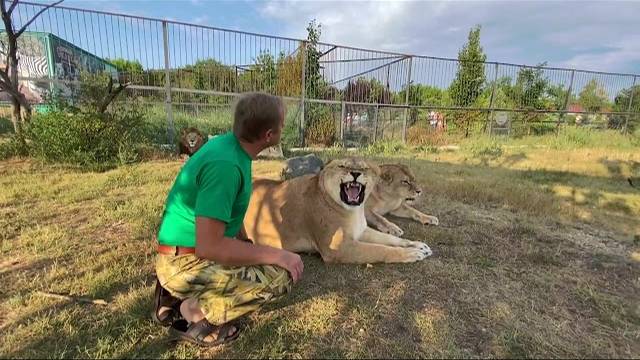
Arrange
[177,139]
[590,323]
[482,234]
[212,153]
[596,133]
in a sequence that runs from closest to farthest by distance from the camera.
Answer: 1. [212,153]
2. [590,323]
3. [482,234]
4. [177,139]
5. [596,133]

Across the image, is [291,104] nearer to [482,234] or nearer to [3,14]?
[3,14]

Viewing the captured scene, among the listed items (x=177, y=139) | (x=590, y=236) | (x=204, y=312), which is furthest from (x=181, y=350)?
(x=177, y=139)

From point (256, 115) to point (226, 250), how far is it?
0.76 metres

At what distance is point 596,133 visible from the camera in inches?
639

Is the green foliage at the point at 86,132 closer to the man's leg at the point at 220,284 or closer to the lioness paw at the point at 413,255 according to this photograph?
the man's leg at the point at 220,284

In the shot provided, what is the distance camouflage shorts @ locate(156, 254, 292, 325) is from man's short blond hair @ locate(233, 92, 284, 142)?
0.80 metres

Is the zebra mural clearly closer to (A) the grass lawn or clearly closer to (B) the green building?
(B) the green building

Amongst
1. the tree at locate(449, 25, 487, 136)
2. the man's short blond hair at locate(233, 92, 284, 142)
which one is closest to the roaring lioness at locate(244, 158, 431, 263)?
the man's short blond hair at locate(233, 92, 284, 142)

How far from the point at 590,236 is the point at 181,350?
4.90m

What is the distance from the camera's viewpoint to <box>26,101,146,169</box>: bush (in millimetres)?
7680

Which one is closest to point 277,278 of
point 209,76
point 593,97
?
point 209,76

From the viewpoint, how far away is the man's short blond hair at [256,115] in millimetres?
2250

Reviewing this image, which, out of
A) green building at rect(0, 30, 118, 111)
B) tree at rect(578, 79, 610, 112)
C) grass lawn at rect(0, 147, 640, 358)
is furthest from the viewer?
tree at rect(578, 79, 610, 112)

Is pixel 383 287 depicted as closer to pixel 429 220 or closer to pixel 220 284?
pixel 220 284
